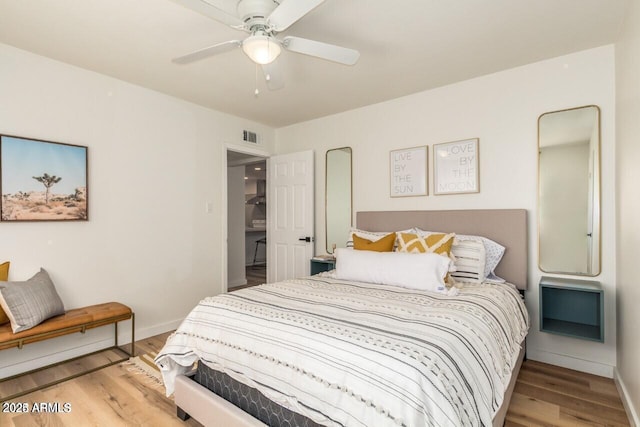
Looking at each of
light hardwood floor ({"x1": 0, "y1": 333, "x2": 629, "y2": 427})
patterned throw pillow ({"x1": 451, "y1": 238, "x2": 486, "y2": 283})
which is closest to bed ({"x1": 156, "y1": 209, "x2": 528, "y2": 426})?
patterned throw pillow ({"x1": 451, "y1": 238, "x2": 486, "y2": 283})

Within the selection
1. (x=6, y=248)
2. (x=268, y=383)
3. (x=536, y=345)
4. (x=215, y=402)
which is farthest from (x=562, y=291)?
(x=6, y=248)

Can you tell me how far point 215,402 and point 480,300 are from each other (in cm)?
162

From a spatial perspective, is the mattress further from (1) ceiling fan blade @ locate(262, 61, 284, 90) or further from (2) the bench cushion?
(1) ceiling fan blade @ locate(262, 61, 284, 90)

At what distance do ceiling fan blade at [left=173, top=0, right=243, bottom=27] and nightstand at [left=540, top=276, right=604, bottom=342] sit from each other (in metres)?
2.85

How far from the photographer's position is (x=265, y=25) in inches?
73.6

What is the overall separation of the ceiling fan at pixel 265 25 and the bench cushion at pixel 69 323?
2.10m

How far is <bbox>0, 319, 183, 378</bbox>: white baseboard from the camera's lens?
101 inches

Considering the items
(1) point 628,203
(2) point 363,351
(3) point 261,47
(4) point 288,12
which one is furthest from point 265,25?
(1) point 628,203

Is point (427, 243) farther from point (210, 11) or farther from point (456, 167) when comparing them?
point (210, 11)

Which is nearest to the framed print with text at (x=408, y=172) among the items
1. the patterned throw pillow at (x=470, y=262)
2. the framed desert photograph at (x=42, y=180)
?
the patterned throw pillow at (x=470, y=262)

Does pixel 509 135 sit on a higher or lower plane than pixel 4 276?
higher

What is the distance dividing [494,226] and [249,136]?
312cm

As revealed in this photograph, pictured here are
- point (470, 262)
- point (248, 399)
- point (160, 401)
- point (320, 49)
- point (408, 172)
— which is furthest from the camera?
point (408, 172)

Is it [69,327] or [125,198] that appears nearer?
[69,327]
